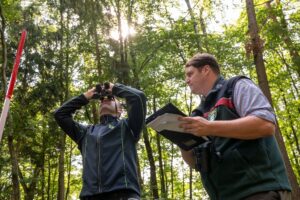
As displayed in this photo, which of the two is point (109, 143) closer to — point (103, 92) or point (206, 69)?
point (103, 92)

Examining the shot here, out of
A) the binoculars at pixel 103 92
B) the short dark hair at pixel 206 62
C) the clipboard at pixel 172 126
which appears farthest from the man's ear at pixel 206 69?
the binoculars at pixel 103 92

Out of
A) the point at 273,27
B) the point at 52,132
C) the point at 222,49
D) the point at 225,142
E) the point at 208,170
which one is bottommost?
the point at 208,170

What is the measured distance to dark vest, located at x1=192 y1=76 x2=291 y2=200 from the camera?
1743 millimetres

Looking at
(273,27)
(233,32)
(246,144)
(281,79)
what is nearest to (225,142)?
(246,144)

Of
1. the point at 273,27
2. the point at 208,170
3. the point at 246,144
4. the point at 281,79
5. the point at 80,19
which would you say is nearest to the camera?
the point at 246,144

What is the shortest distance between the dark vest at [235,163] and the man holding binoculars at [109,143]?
1316mm

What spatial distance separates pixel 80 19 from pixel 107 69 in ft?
6.55

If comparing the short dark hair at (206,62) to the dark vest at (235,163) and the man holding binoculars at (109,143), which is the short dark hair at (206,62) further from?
the man holding binoculars at (109,143)

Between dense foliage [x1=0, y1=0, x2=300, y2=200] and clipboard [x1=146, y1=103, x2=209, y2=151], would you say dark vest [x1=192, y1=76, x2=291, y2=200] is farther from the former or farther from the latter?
dense foliage [x1=0, y1=0, x2=300, y2=200]

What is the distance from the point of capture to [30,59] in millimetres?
14367

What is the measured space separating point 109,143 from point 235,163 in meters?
1.81

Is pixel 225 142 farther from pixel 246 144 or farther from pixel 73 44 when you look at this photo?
pixel 73 44

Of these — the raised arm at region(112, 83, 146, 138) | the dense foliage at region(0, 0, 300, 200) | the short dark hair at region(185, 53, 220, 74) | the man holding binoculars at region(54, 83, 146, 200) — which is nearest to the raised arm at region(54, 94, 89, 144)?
the man holding binoculars at region(54, 83, 146, 200)

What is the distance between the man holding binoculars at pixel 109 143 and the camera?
126 inches
